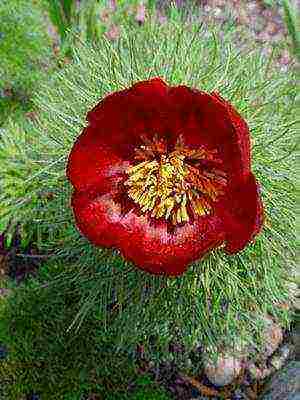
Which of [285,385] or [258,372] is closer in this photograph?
[285,385]

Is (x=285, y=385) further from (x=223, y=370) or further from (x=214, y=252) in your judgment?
(x=214, y=252)

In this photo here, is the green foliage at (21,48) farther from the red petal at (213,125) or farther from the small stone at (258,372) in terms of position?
the red petal at (213,125)

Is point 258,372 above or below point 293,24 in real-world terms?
below

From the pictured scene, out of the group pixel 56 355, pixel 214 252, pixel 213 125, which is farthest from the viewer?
pixel 56 355

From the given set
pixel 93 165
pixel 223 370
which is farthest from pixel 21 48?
pixel 93 165

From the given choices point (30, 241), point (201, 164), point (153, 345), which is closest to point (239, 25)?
point (30, 241)

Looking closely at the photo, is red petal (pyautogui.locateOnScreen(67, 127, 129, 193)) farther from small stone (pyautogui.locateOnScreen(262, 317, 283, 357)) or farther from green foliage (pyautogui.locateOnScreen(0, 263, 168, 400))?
small stone (pyautogui.locateOnScreen(262, 317, 283, 357))

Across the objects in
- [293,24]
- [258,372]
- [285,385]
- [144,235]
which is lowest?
[258,372]

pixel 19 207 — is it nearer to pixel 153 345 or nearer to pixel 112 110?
Result: pixel 153 345
